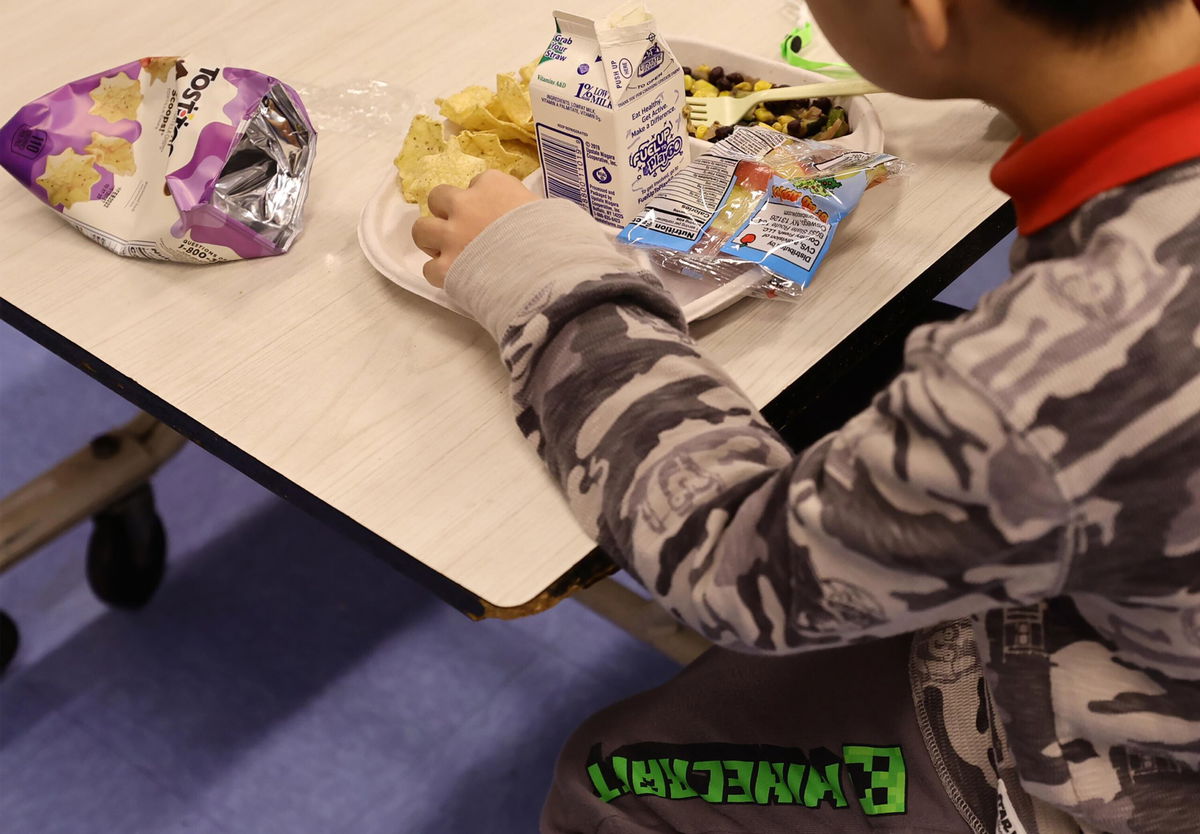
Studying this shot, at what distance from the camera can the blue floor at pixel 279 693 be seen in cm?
127

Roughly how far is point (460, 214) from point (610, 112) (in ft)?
0.37

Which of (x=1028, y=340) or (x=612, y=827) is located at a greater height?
(x=1028, y=340)

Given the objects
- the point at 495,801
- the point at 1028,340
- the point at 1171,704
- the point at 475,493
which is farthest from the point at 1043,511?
the point at 495,801

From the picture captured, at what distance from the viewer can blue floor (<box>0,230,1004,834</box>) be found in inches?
50.2

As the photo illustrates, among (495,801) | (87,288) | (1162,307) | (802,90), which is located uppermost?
(1162,307)

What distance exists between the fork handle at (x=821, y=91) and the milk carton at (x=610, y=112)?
0.11 meters

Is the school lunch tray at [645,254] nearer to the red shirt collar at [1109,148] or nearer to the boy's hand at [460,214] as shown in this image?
the boy's hand at [460,214]

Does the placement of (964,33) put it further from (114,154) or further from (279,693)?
(279,693)

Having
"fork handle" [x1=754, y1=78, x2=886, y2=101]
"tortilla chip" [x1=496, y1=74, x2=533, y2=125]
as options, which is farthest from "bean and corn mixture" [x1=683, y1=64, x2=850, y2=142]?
"tortilla chip" [x1=496, y1=74, x2=533, y2=125]

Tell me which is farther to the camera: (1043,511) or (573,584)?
(573,584)

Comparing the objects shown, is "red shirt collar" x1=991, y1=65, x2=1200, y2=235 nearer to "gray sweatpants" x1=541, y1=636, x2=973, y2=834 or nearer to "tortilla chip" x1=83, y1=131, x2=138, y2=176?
"gray sweatpants" x1=541, y1=636, x2=973, y2=834

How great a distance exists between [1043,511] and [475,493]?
31 centimetres

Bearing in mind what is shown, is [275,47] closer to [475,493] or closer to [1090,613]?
[475,493]

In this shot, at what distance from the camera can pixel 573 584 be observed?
61 cm
